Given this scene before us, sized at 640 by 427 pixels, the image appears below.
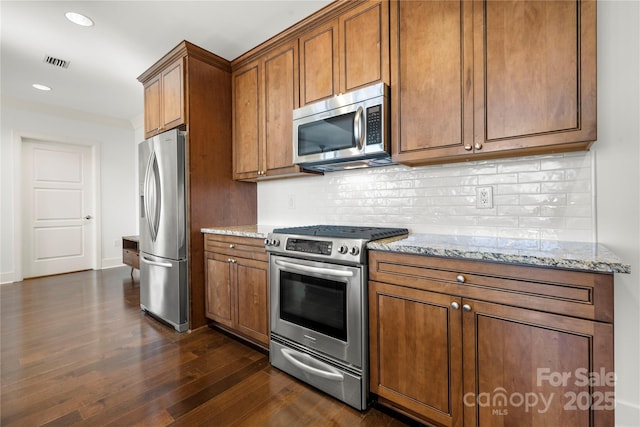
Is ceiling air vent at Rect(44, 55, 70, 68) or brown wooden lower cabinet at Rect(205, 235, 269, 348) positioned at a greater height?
ceiling air vent at Rect(44, 55, 70, 68)

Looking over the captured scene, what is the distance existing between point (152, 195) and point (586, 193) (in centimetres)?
331

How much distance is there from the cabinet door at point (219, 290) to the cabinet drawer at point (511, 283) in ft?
4.91

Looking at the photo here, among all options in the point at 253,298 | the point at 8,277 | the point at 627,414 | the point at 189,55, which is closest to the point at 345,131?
the point at 253,298

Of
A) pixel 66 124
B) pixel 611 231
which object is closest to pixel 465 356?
pixel 611 231

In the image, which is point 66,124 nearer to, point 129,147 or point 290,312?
point 129,147

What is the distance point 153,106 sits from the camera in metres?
3.09

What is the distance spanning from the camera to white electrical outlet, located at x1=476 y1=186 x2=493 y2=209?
1794mm

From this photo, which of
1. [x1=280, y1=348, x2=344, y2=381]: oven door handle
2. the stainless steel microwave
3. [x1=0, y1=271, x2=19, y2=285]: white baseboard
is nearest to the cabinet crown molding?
the stainless steel microwave

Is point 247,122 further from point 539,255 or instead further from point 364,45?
point 539,255

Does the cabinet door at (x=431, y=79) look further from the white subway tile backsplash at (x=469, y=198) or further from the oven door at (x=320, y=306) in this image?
the oven door at (x=320, y=306)

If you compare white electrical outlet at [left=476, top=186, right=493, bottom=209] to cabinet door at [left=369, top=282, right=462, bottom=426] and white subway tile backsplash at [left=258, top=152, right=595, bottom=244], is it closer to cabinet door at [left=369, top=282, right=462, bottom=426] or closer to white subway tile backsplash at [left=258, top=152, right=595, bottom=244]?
white subway tile backsplash at [left=258, top=152, right=595, bottom=244]

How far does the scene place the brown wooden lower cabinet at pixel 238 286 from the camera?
2.22 m

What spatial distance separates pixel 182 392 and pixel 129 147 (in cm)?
518

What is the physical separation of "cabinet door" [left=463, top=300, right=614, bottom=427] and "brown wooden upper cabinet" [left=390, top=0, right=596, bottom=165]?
84 cm
